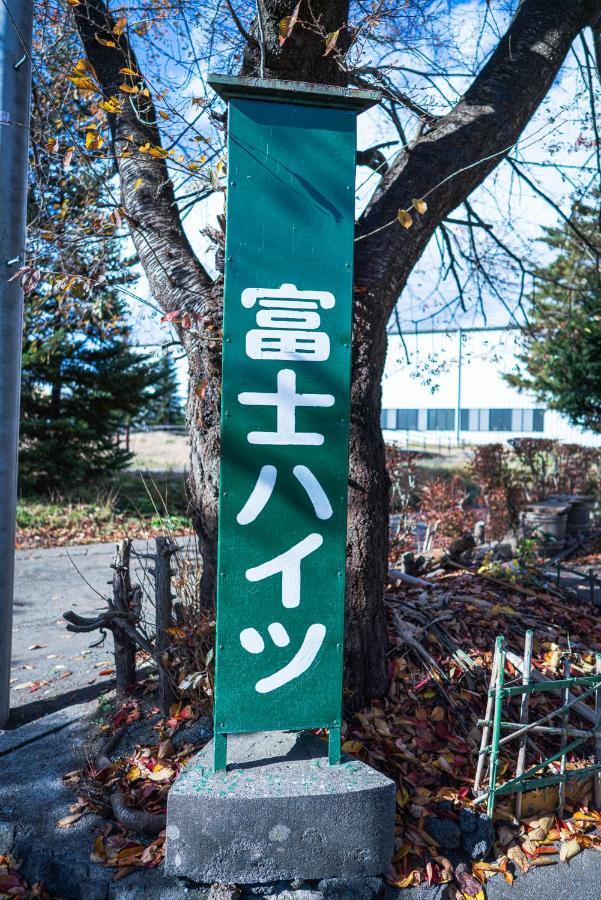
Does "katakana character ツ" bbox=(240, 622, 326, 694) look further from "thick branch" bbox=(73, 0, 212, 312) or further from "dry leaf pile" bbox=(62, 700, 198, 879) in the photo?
"thick branch" bbox=(73, 0, 212, 312)

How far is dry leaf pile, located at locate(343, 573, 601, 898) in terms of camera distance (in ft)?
9.91

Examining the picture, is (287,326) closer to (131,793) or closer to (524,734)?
(524,734)

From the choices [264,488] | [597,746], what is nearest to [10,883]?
[264,488]

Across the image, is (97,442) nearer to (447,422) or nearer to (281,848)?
(281,848)

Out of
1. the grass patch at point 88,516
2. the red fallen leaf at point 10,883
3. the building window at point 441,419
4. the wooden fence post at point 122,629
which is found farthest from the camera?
the building window at point 441,419

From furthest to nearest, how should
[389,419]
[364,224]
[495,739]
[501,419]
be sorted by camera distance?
[389,419]
[501,419]
[364,224]
[495,739]

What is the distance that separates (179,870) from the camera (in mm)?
2650

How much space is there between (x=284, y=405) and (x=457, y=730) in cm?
220

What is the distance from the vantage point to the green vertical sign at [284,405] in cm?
276

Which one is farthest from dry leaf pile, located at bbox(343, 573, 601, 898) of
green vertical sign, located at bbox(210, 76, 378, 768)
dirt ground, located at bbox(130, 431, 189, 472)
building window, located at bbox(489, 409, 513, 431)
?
building window, located at bbox(489, 409, 513, 431)

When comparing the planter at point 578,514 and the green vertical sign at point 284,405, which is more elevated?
the green vertical sign at point 284,405

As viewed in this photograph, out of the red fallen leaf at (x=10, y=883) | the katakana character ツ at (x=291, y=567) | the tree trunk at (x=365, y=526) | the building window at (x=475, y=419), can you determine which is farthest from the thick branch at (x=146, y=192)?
the building window at (x=475, y=419)

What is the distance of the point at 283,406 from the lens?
2.77m

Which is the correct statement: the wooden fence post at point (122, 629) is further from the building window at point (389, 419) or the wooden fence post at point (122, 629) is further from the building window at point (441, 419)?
→ the building window at point (389, 419)
